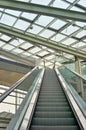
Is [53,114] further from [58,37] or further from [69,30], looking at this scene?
[58,37]

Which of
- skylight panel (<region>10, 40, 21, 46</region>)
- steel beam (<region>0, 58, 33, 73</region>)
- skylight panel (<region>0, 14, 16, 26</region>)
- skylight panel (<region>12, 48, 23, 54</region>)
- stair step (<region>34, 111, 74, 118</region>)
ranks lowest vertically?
stair step (<region>34, 111, 74, 118</region>)

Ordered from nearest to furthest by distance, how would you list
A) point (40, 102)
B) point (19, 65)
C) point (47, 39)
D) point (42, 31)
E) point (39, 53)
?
point (40, 102)
point (42, 31)
point (47, 39)
point (19, 65)
point (39, 53)

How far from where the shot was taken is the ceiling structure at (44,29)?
36.0 ft

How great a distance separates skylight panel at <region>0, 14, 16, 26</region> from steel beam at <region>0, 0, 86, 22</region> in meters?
6.63

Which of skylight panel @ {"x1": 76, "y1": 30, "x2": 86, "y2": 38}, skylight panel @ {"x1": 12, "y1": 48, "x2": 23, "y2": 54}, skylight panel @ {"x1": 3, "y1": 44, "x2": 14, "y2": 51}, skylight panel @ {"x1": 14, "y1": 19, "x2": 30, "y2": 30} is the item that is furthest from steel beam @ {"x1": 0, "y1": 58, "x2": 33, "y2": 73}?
skylight panel @ {"x1": 76, "y1": 30, "x2": 86, "y2": 38}

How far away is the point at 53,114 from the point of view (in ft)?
19.9

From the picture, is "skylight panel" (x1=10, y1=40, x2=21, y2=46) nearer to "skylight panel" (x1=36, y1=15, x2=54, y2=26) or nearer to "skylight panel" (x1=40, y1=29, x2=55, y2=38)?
"skylight panel" (x1=40, y1=29, x2=55, y2=38)

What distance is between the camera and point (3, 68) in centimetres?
2039

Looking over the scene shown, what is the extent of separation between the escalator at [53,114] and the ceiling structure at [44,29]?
4.02 metres

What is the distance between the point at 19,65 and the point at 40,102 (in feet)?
49.1

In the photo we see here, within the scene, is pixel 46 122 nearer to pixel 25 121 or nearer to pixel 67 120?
pixel 67 120

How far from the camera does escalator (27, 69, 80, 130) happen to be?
5.02 m

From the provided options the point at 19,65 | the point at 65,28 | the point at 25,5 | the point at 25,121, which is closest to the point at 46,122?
the point at 25,121

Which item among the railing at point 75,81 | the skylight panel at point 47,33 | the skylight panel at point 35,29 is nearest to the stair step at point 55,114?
the railing at point 75,81
